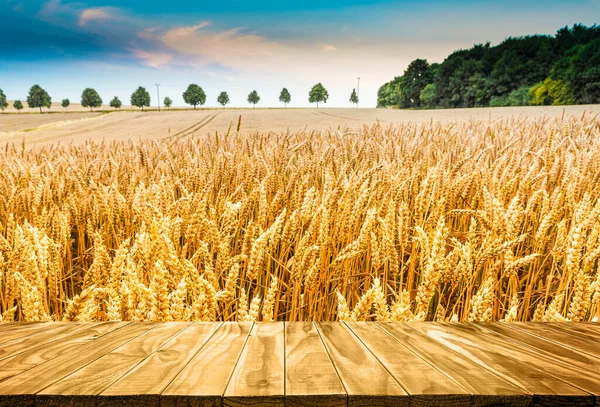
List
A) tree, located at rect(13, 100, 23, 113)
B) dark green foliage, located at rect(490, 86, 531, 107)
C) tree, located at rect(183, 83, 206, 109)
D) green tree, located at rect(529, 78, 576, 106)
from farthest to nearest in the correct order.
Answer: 1. tree, located at rect(13, 100, 23, 113)
2. tree, located at rect(183, 83, 206, 109)
3. dark green foliage, located at rect(490, 86, 531, 107)
4. green tree, located at rect(529, 78, 576, 106)

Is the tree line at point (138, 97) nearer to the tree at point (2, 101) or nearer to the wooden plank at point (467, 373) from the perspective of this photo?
the tree at point (2, 101)

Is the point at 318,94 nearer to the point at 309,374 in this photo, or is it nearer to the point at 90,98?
the point at 90,98

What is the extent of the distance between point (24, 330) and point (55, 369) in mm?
305

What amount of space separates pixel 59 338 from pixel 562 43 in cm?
4323

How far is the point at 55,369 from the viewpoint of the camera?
2.90ft

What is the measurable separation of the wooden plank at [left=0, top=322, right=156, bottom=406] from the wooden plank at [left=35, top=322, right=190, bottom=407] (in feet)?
0.06

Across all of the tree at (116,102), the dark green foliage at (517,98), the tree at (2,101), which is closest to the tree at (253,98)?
the tree at (116,102)

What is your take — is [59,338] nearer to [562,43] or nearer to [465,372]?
[465,372]

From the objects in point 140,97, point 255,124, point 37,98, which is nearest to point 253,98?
point 140,97

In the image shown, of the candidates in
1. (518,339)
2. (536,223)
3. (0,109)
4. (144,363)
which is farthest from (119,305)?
(0,109)

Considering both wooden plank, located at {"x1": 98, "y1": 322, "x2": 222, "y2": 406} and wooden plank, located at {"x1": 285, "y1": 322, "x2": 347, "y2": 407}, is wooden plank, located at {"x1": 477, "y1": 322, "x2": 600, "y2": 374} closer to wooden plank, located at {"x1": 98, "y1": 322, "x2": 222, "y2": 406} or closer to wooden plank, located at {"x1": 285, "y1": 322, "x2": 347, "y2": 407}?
wooden plank, located at {"x1": 285, "y1": 322, "x2": 347, "y2": 407}

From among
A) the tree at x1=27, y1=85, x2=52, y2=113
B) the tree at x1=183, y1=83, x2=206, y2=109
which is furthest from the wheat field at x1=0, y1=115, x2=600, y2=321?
the tree at x1=27, y1=85, x2=52, y2=113

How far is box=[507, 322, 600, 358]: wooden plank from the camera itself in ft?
3.54

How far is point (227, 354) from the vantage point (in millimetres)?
953
